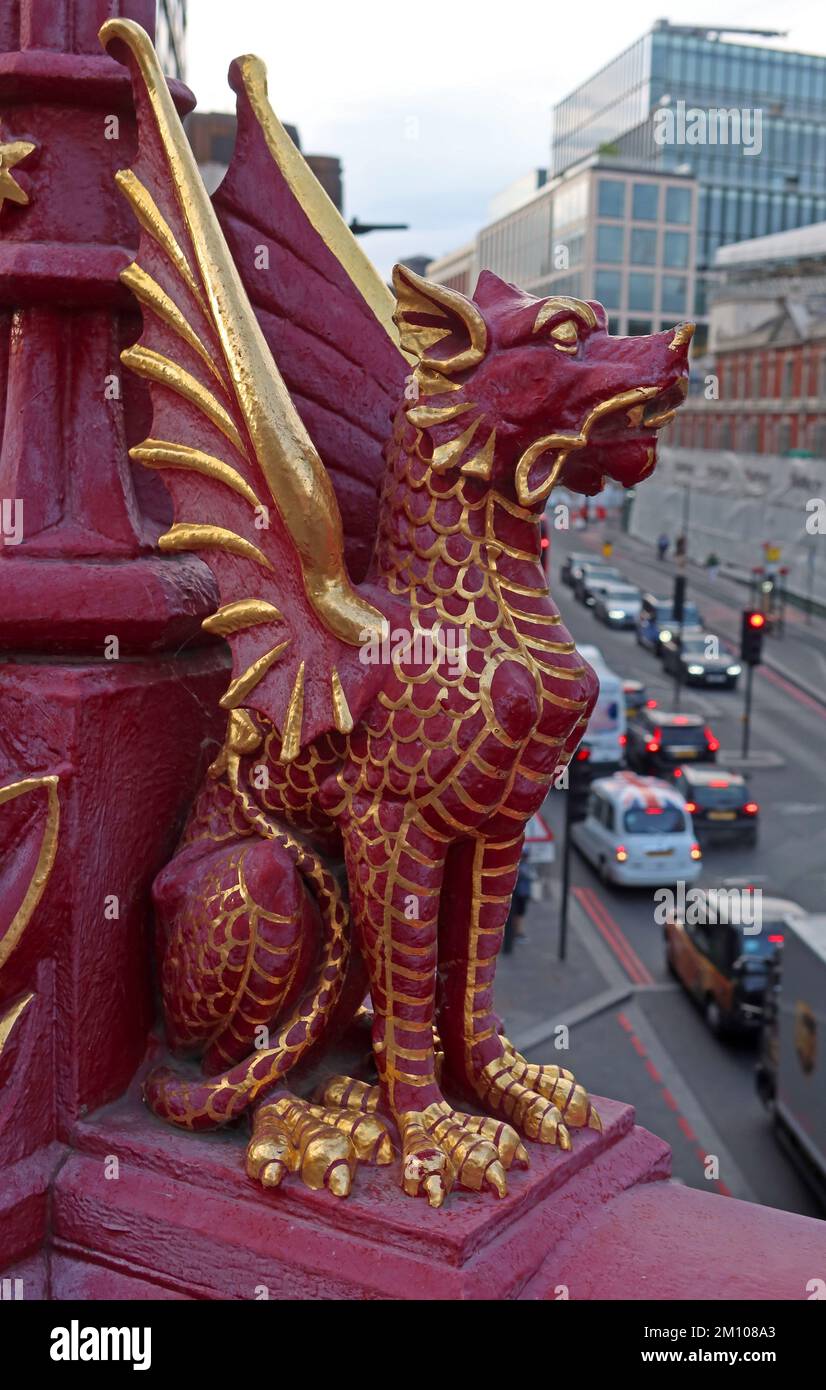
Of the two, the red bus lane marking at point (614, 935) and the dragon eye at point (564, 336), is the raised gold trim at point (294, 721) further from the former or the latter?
the red bus lane marking at point (614, 935)

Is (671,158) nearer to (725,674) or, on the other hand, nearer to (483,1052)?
(725,674)

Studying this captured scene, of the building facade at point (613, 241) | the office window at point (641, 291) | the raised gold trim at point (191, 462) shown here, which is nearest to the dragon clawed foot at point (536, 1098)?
the raised gold trim at point (191, 462)

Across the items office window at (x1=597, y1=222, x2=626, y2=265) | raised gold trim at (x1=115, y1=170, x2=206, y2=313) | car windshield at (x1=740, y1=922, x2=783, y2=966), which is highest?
office window at (x1=597, y1=222, x2=626, y2=265)

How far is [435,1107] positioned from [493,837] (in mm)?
614

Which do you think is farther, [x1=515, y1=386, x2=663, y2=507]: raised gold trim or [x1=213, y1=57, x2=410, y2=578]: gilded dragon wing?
[x1=213, y1=57, x2=410, y2=578]: gilded dragon wing

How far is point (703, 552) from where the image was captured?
179ft

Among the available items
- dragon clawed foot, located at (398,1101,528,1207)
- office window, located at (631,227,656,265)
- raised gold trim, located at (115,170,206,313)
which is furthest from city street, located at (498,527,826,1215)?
office window, located at (631,227,656,265)

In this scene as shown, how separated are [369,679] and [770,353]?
1918 inches

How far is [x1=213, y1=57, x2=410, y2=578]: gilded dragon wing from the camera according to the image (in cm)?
327

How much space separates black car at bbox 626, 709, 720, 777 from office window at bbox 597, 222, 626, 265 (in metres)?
31.3

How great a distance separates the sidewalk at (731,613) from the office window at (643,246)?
12.0 m

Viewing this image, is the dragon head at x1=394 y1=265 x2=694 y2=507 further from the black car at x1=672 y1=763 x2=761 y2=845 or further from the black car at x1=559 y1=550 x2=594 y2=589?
the black car at x1=559 y1=550 x2=594 y2=589

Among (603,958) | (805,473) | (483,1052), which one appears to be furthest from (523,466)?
(805,473)

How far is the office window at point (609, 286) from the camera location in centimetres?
5238
